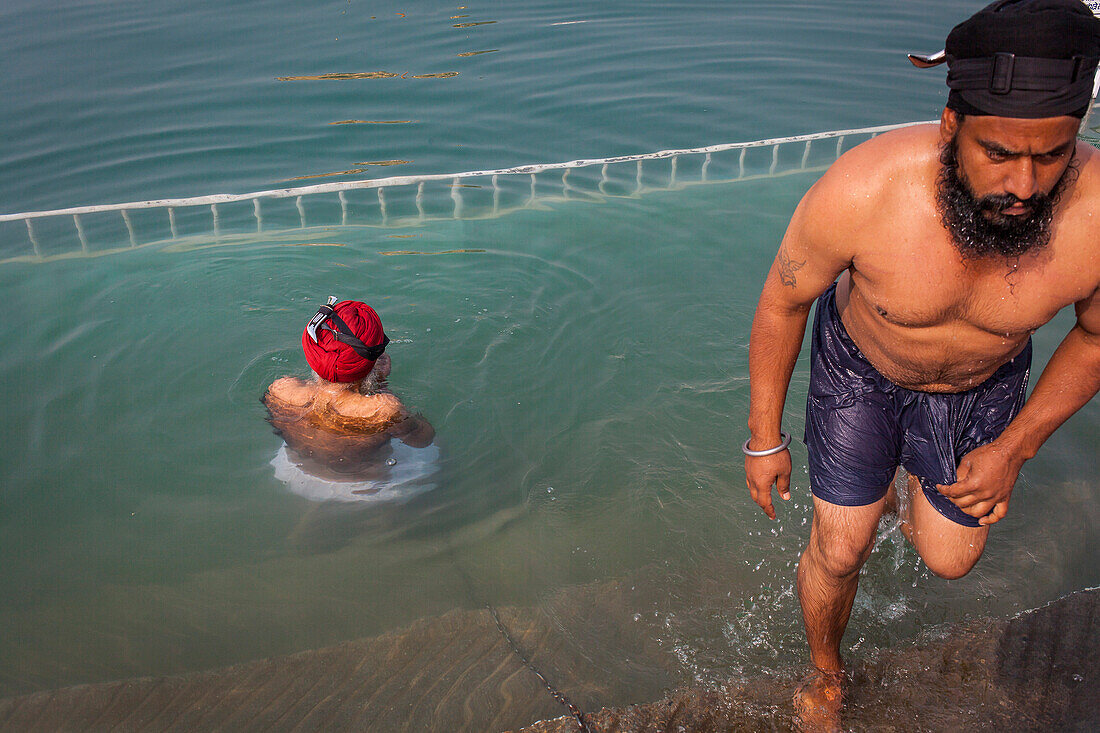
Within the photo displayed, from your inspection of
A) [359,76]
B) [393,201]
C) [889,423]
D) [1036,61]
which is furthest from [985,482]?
[359,76]

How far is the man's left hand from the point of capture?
2561mm

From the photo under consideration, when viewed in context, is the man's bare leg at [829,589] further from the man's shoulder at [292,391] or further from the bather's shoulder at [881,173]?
the man's shoulder at [292,391]

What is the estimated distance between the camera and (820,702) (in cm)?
284

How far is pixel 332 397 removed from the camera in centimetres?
371

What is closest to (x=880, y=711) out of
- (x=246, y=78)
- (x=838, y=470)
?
(x=838, y=470)

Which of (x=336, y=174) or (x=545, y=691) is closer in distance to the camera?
(x=545, y=691)

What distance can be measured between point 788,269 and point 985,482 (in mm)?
941

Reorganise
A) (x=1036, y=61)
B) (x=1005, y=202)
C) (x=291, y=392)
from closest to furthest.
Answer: (x=1036, y=61), (x=1005, y=202), (x=291, y=392)

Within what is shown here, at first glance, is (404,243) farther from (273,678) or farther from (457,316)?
(273,678)

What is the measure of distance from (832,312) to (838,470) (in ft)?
1.85

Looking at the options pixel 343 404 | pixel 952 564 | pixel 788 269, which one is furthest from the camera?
pixel 343 404

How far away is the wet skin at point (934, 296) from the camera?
7.02ft

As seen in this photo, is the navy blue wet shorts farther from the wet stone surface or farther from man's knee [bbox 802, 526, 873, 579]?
the wet stone surface

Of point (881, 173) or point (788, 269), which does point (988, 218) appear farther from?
point (788, 269)
